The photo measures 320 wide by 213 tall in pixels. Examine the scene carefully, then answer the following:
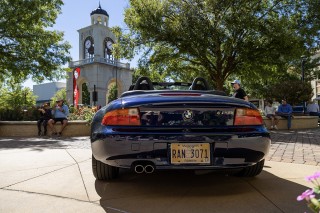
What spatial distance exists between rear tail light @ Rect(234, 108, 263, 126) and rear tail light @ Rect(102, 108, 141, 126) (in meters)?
0.99

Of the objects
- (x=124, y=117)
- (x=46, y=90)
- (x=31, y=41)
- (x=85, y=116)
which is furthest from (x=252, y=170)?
(x=46, y=90)

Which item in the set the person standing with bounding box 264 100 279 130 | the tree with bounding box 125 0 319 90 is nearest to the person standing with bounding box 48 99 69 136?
the tree with bounding box 125 0 319 90

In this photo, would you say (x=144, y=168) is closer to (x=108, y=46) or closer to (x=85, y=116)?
(x=85, y=116)

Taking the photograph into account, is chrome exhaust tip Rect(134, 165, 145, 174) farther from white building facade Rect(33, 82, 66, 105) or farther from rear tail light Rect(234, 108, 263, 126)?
white building facade Rect(33, 82, 66, 105)

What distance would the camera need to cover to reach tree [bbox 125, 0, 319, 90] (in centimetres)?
1558

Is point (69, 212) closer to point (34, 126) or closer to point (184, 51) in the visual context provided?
point (34, 126)

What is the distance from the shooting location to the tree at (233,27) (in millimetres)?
15578

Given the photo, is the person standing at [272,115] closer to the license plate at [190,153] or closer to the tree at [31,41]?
the license plate at [190,153]

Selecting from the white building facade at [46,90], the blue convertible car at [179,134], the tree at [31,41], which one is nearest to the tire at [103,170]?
the blue convertible car at [179,134]

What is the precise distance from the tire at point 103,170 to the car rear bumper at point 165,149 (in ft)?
1.68

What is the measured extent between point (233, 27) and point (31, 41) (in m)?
12.3

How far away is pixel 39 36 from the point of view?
62.4 feet

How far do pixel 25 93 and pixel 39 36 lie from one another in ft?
113

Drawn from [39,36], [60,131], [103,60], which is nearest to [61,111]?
[60,131]
